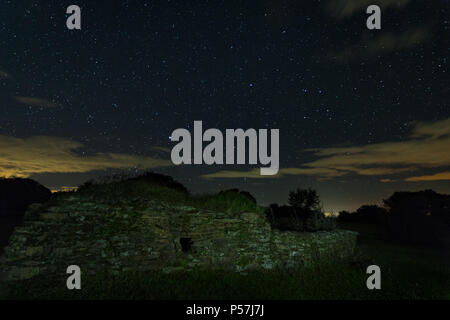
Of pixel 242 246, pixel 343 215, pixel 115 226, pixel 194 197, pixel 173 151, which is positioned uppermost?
pixel 173 151

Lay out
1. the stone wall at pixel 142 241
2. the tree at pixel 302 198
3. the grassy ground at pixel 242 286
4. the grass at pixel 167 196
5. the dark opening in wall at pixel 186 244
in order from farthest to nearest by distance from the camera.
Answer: the tree at pixel 302 198, the grass at pixel 167 196, the dark opening in wall at pixel 186 244, the stone wall at pixel 142 241, the grassy ground at pixel 242 286

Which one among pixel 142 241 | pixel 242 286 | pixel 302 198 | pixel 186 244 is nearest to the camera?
pixel 242 286

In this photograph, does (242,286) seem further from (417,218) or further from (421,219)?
(421,219)

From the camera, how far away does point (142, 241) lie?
26.7ft

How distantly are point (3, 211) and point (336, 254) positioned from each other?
3942 cm

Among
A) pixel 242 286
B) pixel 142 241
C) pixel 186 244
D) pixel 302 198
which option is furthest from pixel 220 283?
pixel 302 198

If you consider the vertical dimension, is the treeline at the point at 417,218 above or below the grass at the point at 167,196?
below

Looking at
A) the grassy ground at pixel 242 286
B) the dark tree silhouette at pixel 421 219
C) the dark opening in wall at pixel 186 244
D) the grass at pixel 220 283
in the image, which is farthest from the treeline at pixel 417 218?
the dark opening in wall at pixel 186 244

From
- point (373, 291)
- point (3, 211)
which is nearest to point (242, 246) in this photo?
point (373, 291)

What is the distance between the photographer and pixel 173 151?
10273 mm

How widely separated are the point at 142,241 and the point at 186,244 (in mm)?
1562

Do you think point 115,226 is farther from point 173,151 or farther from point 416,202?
point 416,202

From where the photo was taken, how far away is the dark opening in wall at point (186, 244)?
28.9 ft

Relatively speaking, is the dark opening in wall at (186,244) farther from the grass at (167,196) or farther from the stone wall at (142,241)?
the grass at (167,196)
